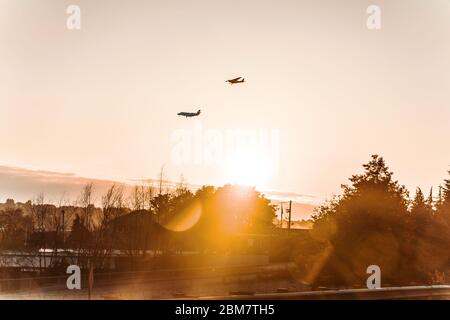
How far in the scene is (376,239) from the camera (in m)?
46.4

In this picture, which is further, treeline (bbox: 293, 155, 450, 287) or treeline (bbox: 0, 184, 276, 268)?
treeline (bbox: 0, 184, 276, 268)

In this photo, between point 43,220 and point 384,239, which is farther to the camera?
point 43,220

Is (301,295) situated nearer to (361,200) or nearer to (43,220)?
(361,200)

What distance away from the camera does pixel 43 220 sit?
261 ft

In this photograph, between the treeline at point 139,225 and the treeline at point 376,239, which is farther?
the treeline at point 139,225

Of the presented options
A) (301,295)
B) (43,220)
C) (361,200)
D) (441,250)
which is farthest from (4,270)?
(301,295)

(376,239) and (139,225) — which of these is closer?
(376,239)

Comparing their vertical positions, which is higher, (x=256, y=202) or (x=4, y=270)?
(x=256, y=202)

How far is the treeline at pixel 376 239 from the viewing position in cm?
4616

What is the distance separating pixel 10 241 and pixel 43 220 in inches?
915

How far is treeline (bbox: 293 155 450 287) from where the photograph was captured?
46.2 metres
